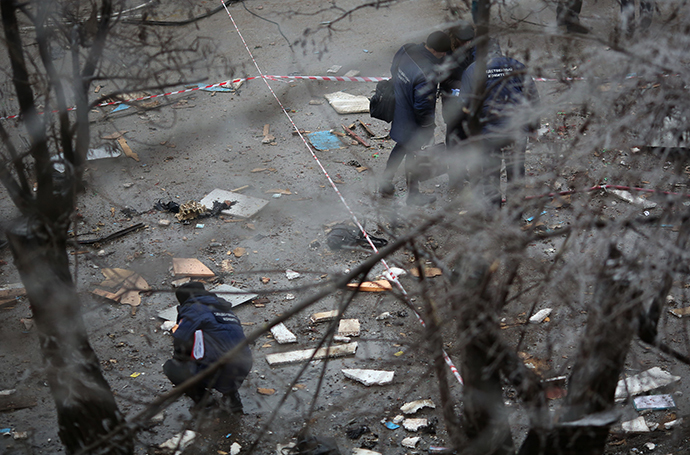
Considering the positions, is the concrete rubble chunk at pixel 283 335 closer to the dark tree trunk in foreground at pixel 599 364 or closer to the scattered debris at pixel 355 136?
the dark tree trunk in foreground at pixel 599 364

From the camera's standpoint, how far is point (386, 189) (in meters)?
6.98

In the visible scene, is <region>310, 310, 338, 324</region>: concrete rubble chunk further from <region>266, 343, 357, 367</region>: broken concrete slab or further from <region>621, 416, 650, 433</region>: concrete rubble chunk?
<region>621, 416, 650, 433</region>: concrete rubble chunk

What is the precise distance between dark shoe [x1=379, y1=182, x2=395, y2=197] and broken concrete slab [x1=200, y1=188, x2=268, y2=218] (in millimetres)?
1423

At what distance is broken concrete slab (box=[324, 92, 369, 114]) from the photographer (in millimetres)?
9219

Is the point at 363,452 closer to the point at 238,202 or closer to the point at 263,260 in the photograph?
the point at 263,260

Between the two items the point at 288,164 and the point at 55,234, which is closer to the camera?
the point at 55,234

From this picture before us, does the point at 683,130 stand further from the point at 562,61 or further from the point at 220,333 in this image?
the point at 220,333

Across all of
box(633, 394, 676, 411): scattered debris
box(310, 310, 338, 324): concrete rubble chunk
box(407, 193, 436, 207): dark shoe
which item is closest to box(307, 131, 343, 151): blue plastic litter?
box(407, 193, 436, 207): dark shoe

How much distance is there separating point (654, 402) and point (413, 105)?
3.77 metres

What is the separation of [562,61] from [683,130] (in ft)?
1.95

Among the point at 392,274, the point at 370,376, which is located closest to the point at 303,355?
the point at 370,376

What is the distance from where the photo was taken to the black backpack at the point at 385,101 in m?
6.79

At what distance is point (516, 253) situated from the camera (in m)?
2.21

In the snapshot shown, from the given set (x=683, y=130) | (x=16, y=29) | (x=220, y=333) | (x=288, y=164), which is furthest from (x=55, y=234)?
(x=288, y=164)
